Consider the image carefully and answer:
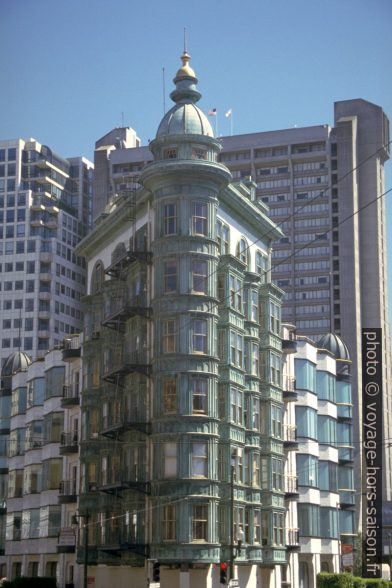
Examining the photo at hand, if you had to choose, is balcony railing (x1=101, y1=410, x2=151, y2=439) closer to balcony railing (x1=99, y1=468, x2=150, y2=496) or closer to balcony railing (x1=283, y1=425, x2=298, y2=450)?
balcony railing (x1=99, y1=468, x2=150, y2=496)

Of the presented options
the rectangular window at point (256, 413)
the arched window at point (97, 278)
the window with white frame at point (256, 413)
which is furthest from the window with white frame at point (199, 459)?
the arched window at point (97, 278)

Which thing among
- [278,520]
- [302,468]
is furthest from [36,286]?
[278,520]

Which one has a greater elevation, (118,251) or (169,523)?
(118,251)

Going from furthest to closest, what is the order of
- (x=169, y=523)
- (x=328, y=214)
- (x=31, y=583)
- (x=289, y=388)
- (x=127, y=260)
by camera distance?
1. (x=328, y=214)
2. (x=289, y=388)
3. (x=31, y=583)
4. (x=127, y=260)
5. (x=169, y=523)

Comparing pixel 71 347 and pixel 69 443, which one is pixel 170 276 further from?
pixel 71 347

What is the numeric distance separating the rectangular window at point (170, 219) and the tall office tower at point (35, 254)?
106 metres

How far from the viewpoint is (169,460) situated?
6694cm

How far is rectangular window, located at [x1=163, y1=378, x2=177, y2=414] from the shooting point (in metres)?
67.5

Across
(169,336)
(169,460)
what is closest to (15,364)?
(169,336)

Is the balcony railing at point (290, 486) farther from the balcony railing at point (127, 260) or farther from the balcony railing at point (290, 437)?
the balcony railing at point (127, 260)

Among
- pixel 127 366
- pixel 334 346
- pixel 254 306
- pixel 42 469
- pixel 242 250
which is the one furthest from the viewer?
pixel 334 346

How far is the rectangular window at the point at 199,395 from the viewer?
67.6m

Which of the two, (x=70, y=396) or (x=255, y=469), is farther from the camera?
(x=70, y=396)

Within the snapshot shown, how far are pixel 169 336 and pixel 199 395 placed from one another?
4.02m
